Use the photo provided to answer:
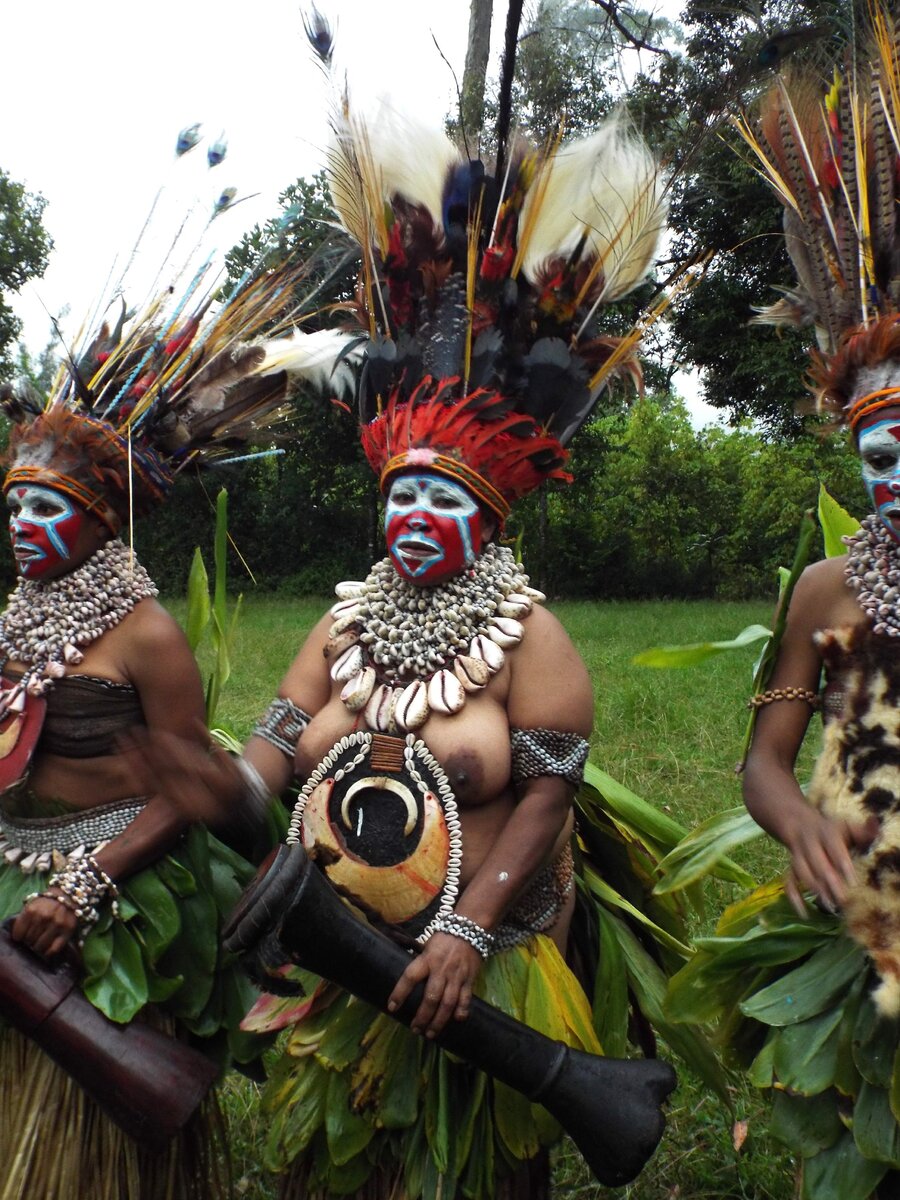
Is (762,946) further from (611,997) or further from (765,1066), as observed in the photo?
(611,997)

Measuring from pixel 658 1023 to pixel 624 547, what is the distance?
56.0 feet

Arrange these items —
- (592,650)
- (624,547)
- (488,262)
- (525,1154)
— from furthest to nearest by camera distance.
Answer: (624,547) → (592,650) → (488,262) → (525,1154)

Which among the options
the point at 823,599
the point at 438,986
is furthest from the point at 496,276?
the point at 438,986

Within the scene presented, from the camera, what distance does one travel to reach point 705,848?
105 inches

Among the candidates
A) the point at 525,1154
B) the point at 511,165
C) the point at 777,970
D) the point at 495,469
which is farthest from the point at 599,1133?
the point at 511,165

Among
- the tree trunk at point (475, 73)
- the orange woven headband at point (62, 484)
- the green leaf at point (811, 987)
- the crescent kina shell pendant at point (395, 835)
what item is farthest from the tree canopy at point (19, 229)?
the green leaf at point (811, 987)

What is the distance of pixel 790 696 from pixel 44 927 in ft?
5.62

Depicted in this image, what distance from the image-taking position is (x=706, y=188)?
270 cm

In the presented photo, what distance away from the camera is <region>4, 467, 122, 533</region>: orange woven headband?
2.60 metres

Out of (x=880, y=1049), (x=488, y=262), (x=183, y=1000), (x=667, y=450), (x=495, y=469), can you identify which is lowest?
(x=183, y=1000)

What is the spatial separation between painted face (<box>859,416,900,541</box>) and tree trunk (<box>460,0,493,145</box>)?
1.22 m

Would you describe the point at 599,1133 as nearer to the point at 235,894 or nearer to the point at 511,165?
the point at 235,894

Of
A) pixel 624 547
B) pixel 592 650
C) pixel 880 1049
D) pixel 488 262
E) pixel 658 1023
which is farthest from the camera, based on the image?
pixel 624 547

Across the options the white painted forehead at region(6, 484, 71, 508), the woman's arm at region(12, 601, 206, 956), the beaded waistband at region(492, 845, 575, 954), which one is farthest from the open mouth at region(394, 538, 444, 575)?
the white painted forehead at region(6, 484, 71, 508)
